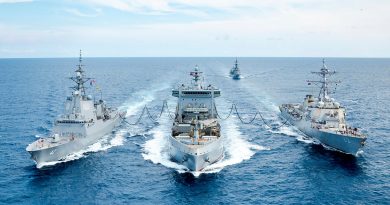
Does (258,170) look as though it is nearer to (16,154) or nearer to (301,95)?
(16,154)

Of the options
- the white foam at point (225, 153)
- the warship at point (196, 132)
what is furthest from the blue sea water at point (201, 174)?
the warship at point (196, 132)

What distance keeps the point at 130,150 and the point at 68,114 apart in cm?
1178

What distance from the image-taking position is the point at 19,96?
394 feet

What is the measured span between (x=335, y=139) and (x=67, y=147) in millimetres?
41043

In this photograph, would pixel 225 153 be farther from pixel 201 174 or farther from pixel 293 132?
pixel 293 132

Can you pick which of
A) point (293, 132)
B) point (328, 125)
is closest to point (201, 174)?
point (328, 125)

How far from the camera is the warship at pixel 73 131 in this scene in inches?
2180

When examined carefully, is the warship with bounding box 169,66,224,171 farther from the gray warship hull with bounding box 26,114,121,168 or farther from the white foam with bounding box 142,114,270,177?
the gray warship hull with bounding box 26,114,121,168

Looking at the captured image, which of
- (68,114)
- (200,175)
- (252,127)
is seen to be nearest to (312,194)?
(200,175)

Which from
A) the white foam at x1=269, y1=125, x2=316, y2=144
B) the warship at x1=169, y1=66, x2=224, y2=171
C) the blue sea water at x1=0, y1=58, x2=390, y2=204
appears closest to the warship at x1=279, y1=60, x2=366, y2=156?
the white foam at x1=269, y1=125, x2=316, y2=144

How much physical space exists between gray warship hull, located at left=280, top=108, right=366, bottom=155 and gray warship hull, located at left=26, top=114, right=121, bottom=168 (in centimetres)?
3652

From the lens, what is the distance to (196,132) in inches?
2144

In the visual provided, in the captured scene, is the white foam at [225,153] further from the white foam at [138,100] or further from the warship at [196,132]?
the white foam at [138,100]

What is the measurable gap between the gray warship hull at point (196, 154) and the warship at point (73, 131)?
1553 cm
